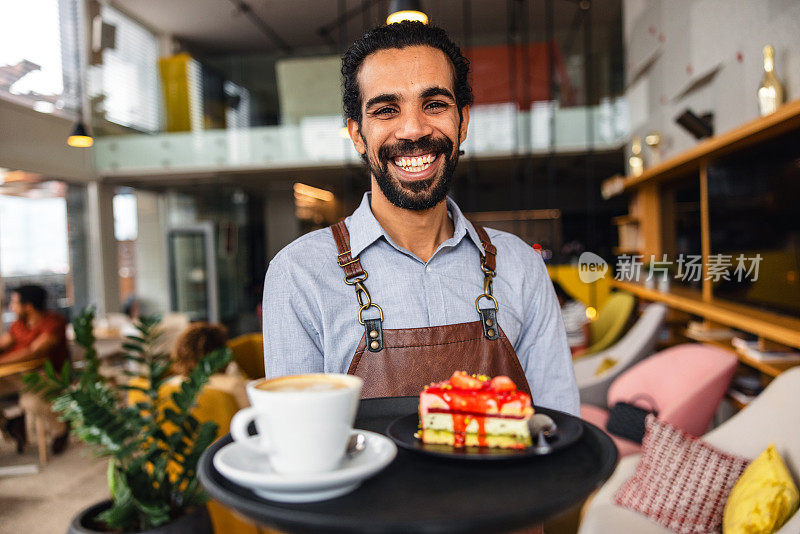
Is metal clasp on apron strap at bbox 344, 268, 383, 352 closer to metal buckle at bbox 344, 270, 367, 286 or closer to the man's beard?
metal buckle at bbox 344, 270, 367, 286

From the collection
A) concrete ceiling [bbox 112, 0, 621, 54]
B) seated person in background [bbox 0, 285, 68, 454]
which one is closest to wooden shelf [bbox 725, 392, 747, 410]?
seated person in background [bbox 0, 285, 68, 454]

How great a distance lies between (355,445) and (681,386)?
9.89 feet

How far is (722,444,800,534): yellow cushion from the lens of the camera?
5.93ft

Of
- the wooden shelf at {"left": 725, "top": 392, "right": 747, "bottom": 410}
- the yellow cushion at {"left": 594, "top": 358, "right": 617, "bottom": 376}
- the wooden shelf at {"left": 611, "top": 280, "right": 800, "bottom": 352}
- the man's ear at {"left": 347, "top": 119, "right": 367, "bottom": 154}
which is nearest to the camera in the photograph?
the man's ear at {"left": 347, "top": 119, "right": 367, "bottom": 154}

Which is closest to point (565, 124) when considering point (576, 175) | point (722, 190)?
point (576, 175)

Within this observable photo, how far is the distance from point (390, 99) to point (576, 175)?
11054 millimetres

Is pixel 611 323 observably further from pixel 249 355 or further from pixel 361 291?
pixel 361 291

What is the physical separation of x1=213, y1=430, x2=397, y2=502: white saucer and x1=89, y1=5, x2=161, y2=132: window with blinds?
10.1 m

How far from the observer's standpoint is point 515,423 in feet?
2.58

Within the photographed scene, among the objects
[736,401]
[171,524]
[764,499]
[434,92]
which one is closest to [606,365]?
[736,401]

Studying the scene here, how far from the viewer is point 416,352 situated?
3.77ft

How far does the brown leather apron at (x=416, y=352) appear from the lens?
114cm

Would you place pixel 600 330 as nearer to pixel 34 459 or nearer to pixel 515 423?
pixel 34 459

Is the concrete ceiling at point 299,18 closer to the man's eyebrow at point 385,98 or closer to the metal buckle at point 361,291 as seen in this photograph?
the man's eyebrow at point 385,98
